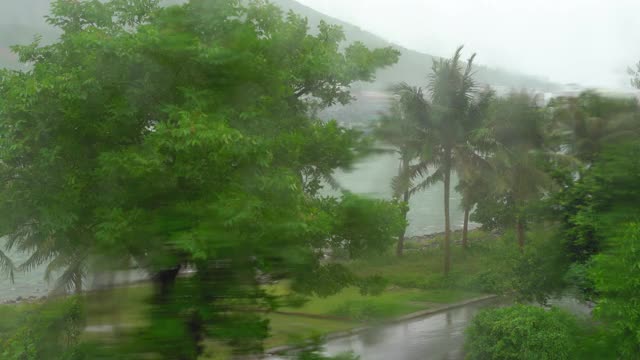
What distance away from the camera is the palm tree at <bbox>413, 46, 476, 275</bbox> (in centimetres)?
542

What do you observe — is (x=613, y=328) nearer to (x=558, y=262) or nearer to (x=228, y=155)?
(x=228, y=155)

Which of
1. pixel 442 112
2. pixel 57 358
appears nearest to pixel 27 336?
pixel 57 358

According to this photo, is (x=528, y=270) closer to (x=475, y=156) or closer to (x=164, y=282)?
(x=475, y=156)

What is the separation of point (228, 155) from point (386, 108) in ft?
2.97

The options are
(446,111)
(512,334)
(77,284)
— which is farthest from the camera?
(512,334)

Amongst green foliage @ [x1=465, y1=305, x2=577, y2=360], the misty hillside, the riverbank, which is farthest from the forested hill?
green foliage @ [x1=465, y1=305, x2=577, y2=360]

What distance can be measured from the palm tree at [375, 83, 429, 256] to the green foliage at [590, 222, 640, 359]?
104 cm

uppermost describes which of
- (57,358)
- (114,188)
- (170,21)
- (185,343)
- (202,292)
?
(170,21)

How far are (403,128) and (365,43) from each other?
1528mm

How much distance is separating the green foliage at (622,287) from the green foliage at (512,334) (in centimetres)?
397

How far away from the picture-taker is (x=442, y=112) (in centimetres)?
600

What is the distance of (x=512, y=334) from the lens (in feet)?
24.4

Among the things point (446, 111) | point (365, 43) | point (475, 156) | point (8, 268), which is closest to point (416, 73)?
point (365, 43)

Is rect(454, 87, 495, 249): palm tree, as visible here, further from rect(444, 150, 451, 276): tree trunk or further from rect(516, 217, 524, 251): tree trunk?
rect(516, 217, 524, 251): tree trunk
